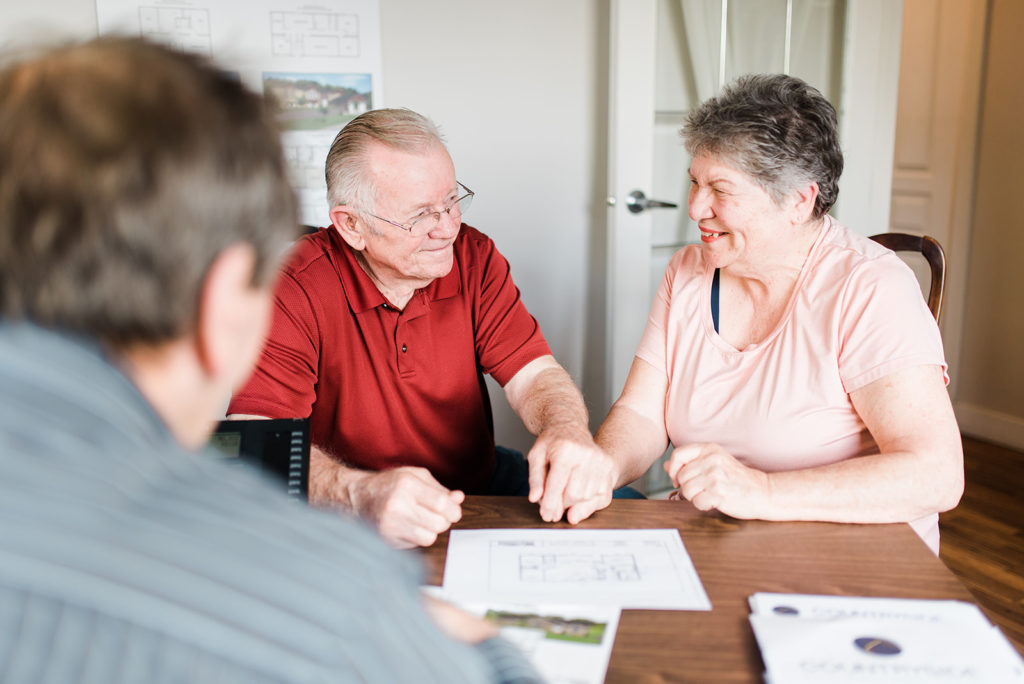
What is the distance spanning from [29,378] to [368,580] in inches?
8.0

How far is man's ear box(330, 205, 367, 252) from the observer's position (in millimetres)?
1666

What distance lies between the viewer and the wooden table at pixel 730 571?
2.96 feet

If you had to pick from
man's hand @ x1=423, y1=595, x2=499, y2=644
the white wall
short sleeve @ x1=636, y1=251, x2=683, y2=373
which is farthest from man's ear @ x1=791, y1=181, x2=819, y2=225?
the white wall

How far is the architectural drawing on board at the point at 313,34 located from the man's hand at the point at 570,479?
160cm

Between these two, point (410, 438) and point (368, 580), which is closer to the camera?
point (368, 580)

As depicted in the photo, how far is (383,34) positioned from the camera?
254 centimetres

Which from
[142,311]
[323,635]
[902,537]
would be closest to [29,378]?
[142,311]

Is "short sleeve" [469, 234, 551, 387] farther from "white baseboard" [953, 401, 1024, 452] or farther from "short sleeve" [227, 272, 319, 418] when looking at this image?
"white baseboard" [953, 401, 1024, 452]

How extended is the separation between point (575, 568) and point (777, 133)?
32.9 inches

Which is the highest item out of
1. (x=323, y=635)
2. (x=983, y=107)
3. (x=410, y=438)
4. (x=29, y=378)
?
(x=983, y=107)

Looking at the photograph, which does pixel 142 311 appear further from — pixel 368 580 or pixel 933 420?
pixel 933 420

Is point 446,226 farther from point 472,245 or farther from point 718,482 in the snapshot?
point 718,482

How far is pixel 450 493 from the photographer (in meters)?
1.22

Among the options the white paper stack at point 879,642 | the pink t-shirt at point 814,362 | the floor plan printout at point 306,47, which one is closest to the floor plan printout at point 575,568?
the white paper stack at point 879,642
